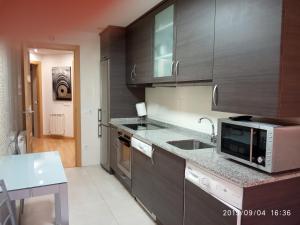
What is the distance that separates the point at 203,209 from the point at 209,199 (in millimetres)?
115

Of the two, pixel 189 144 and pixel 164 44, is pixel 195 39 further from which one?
pixel 189 144

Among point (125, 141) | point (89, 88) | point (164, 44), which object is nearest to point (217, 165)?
point (164, 44)

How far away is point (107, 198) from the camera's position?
9.58 ft

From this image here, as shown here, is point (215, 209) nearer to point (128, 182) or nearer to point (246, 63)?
point (246, 63)

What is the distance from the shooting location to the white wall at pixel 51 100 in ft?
20.8

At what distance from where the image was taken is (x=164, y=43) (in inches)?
103

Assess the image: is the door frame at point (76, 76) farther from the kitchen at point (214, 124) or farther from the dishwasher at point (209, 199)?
the dishwasher at point (209, 199)

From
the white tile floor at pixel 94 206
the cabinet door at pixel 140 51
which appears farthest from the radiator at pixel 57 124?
the cabinet door at pixel 140 51

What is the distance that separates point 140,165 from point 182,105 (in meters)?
0.88

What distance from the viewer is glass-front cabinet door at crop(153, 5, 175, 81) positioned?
243cm

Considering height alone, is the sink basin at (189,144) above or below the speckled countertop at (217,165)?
below

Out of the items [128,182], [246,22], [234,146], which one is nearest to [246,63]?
[246,22]

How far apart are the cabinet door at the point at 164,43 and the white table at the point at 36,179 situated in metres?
1.39

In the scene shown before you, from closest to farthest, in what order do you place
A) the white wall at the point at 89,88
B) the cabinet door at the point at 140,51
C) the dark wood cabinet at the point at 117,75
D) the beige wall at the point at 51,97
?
the cabinet door at the point at 140,51 → the dark wood cabinet at the point at 117,75 → the white wall at the point at 89,88 → the beige wall at the point at 51,97
